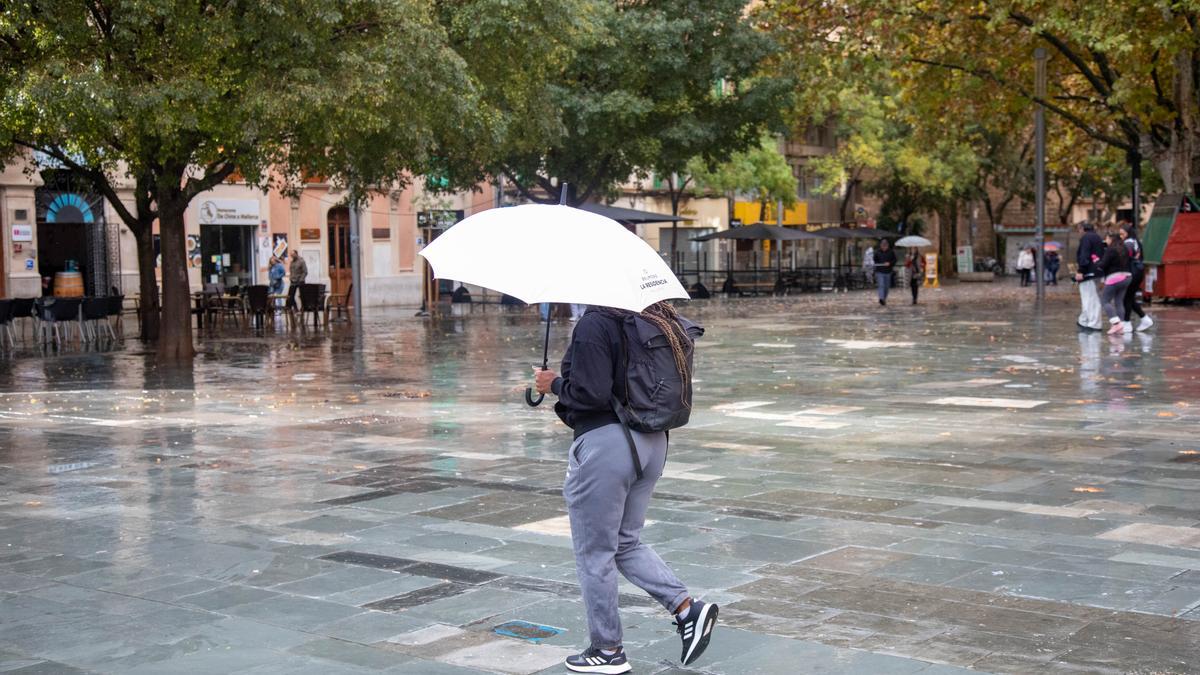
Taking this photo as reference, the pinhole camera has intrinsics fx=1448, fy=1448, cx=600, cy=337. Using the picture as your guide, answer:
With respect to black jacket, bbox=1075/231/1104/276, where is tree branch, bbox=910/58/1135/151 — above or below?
above

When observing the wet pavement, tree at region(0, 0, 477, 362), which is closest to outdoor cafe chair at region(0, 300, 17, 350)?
tree at region(0, 0, 477, 362)

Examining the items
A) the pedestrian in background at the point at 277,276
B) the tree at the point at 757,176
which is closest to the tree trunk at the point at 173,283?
the pedestrian in background at the point at 277,276

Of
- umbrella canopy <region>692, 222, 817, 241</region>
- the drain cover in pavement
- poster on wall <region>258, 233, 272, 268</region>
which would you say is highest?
umbrella canopy <region>692, 222, 817, 241</region>

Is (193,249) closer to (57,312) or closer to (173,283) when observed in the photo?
(57,312)

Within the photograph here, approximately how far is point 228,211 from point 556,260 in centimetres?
3417

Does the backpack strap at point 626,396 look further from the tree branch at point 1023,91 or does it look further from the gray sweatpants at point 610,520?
the tree branch at point 1023,91

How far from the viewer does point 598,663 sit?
520cm

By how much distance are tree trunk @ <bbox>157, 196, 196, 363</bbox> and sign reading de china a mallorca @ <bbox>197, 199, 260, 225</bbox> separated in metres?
16.0

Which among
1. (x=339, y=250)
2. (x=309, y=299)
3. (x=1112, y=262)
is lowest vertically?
(x=309, y=299)

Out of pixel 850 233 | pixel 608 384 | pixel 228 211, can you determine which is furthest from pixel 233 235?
pixel 608 384

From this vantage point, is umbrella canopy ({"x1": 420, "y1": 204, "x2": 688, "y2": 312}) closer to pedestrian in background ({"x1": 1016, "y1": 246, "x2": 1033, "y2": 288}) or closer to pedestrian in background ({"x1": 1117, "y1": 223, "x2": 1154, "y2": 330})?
pedestrian in background ({"x1": 1117, "y1": 223, "x2": 1154, "y2": 330})

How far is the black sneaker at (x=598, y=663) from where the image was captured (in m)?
5.18

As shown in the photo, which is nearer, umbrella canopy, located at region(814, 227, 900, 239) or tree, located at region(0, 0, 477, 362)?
tree, located at region(0, 0, 477, 362)

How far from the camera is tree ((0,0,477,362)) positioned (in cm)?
1741
